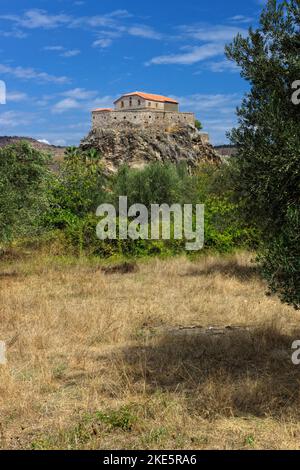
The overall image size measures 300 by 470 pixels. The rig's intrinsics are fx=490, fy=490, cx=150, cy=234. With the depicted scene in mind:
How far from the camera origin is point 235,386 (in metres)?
6.41

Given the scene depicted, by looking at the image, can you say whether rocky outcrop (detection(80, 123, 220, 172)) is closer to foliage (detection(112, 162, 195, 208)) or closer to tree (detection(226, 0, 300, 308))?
foliage (detection(112, 162, 195, 208))

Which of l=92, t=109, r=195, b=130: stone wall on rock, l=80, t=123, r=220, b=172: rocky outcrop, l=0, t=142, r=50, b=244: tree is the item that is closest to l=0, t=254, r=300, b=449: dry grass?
l=0, t=142, r=50, b=244: tree

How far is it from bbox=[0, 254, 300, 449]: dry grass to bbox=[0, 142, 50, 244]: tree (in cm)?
284

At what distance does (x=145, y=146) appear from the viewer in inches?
2386

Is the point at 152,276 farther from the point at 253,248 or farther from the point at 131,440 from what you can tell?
the point at 131,440

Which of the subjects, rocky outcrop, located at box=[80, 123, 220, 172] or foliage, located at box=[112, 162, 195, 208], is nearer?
foliage, located at box=[112, 162, 195, 208]

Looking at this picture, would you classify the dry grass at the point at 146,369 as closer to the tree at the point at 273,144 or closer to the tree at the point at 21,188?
the tree at the point at 273,144

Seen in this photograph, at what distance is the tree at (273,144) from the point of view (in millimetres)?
5672

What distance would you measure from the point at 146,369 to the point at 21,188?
465 inches

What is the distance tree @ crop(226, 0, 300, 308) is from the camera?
567 cm

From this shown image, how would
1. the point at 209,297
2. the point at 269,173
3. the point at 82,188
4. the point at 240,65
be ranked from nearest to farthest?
the point at 269,173, the point at 240,65, the point at 209,297, the point at 82,188

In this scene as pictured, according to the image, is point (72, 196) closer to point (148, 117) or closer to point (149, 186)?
point (149, 186)

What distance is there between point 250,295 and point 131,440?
7.75 m
